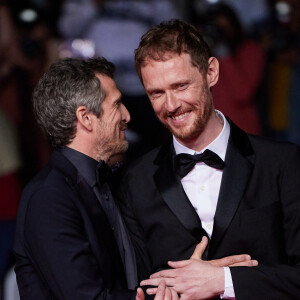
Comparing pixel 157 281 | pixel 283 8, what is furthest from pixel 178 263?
pixel 283 8

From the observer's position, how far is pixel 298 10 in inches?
187

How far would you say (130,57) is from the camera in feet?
15.3

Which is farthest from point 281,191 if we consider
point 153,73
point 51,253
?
point 51,253

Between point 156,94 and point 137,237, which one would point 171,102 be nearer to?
point 156,94

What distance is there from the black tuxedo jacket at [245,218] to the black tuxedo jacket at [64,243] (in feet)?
0.70

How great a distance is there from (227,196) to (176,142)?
1.18 feet

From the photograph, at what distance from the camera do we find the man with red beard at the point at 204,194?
2.23 metres

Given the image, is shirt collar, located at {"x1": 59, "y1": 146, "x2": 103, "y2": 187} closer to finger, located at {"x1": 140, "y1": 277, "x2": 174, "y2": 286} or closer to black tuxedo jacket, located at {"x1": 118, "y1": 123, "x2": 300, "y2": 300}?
black tuxedo jacket, located at {"x1": 118, "y1": 123, "x2": 300, "y2": 300}

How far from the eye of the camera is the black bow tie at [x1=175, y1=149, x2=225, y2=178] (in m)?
2.38

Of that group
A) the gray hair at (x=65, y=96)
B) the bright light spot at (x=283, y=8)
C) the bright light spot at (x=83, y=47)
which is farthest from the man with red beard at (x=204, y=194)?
the bright light spot at (x=283, y=8)

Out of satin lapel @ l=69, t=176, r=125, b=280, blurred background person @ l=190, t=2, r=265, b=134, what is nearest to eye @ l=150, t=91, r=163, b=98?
satin lapel @ l=69, t=176, r=125, b=280

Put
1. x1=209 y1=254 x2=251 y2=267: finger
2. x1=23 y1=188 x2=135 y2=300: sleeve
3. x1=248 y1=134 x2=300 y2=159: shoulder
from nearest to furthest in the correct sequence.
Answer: x1=23 y1=188 x2=135 y2=300: sleeve
x1=209 y1=254 x2=251 y2=267: finger
x1=248 y1=134 x2=300 y2=159: shoulder

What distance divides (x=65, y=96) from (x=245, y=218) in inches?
35.2

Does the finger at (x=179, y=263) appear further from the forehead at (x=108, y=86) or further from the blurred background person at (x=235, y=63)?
the blurred background person at (x=235, y=63)
